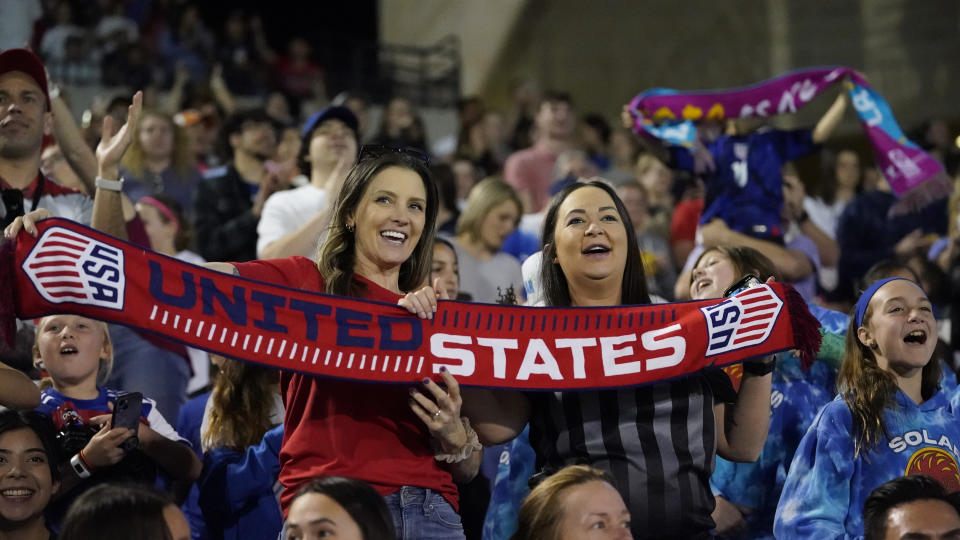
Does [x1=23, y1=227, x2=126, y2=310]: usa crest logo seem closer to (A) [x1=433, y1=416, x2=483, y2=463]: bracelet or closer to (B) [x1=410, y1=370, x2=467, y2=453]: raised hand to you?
(B) [x1=410, y1=370, x2=467, y2=453]: raised hand

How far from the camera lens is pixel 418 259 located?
3.68 m

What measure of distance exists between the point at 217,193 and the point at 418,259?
3.52 m

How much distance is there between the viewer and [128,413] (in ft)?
13.2

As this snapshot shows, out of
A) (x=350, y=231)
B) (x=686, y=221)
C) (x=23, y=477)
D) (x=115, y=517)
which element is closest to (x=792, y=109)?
(x=686, y=221)

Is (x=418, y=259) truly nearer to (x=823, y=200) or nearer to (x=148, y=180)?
(x=148, y=180)

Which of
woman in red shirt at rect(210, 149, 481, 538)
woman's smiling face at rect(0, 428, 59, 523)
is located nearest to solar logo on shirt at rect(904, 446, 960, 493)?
woman in red shirt at rect(210, 149, 481, 538)

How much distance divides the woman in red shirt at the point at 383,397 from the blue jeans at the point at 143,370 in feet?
6.31

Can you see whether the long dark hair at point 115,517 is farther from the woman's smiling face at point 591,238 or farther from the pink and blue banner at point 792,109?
the pink and blue banner at point 792,109

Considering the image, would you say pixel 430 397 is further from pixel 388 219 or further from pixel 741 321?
pixel 741 321

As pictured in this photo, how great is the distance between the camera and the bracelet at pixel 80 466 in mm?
4070

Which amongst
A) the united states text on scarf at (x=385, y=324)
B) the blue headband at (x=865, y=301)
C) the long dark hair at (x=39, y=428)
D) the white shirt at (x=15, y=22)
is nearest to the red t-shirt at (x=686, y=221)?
the blue headband at (x=865, y=301)

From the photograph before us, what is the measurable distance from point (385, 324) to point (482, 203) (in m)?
3.43

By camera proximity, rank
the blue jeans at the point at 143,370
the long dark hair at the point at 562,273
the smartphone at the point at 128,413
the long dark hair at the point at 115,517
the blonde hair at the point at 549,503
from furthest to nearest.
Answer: the blue jeans at the point at 143,370 → the smartphone at the point at 128,413 → the long dark hair at the point at 562,273 → the blonde hair at the point at 549,503 → the long dark hair at the point at 115,517

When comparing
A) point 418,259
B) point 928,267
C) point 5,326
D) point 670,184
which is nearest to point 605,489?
point 418,259
